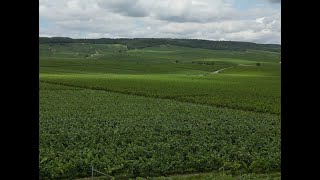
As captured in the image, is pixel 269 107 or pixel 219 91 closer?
pixel 269 107

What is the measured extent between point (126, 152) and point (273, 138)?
8.01 metres

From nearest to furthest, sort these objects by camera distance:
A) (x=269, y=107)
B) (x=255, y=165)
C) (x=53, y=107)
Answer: (x=255, y=165) → (x=53, y=107) → (x=269, y=107)

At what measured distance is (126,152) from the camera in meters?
14.7
